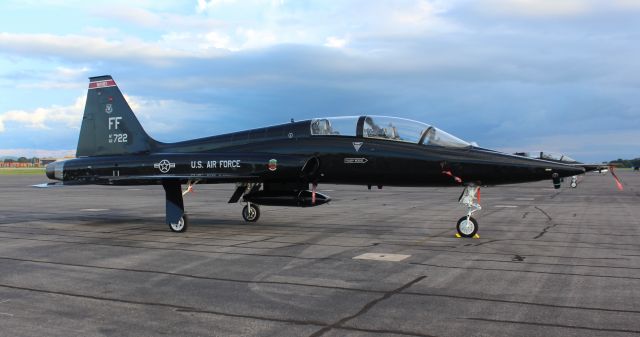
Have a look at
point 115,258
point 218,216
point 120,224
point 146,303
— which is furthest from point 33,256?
point 218,216

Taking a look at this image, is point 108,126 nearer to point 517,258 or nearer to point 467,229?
point 467,229

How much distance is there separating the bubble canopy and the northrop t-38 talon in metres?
0.02

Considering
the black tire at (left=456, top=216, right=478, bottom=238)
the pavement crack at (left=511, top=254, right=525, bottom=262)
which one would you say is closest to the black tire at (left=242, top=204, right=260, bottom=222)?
the black tire at (left=456, top=216, right=478, bottom=238)

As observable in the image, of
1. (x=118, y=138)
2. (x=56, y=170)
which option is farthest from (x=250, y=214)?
(x=56, y=170)

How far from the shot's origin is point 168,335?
489 cm

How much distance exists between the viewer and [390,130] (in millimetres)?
11914

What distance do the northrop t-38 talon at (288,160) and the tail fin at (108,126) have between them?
28 millimetres

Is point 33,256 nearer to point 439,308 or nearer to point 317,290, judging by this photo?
point 317,290

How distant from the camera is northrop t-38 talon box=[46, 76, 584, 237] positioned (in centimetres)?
1126

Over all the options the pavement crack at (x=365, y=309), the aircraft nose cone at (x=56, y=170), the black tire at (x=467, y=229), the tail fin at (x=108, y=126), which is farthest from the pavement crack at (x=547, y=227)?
the aircraft nose cone at (x=56, y=170)

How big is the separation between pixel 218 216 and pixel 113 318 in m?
11.4

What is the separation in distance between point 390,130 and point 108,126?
8171 mm

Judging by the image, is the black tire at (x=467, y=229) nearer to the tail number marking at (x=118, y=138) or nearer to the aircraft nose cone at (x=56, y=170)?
the tail number marking at (x=118, y=138)

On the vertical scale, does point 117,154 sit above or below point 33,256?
above
